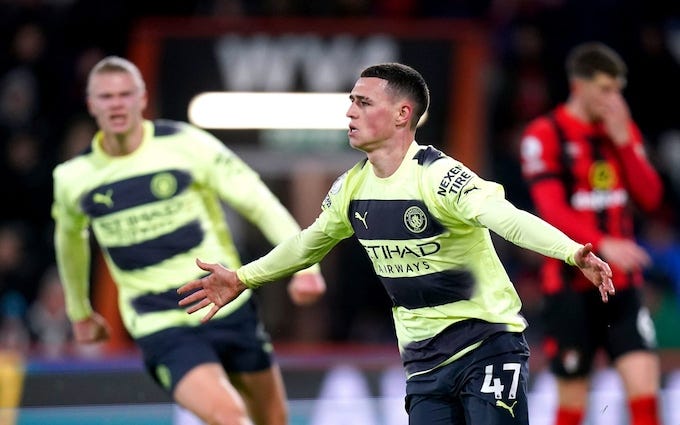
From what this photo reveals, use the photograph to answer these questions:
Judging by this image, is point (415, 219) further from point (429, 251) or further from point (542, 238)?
point (542, 238)

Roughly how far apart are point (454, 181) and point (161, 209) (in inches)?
83.9

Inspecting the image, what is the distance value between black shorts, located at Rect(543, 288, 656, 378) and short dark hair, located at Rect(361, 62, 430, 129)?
225cm

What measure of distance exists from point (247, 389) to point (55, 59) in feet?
25.3

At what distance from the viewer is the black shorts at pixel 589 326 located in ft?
24.0

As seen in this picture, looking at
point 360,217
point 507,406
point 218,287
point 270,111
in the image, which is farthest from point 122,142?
point 270,111

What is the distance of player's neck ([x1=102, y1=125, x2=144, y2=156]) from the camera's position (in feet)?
22.8

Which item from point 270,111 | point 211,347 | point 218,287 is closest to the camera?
point 218,287

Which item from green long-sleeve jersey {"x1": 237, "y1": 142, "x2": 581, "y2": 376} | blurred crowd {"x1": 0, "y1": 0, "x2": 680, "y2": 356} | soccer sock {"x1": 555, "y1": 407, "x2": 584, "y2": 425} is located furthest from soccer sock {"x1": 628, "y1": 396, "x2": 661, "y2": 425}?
blurred crowd {"x1": 0, "y1": 0, "x2": 680, "y2": 356}

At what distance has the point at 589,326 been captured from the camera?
741 centimetres

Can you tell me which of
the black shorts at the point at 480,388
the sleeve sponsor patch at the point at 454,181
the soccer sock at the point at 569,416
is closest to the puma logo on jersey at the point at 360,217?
the sleeve sponsor patch at the point at 454,181

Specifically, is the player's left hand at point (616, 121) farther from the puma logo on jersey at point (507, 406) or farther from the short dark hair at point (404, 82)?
the puma logo on jersey at point (507, 406)

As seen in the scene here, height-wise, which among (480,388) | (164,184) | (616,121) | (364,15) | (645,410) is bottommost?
(645,410)

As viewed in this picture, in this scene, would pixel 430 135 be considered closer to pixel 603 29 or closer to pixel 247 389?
pixel 603 29

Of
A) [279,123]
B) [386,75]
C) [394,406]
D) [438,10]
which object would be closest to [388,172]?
[386,75]
